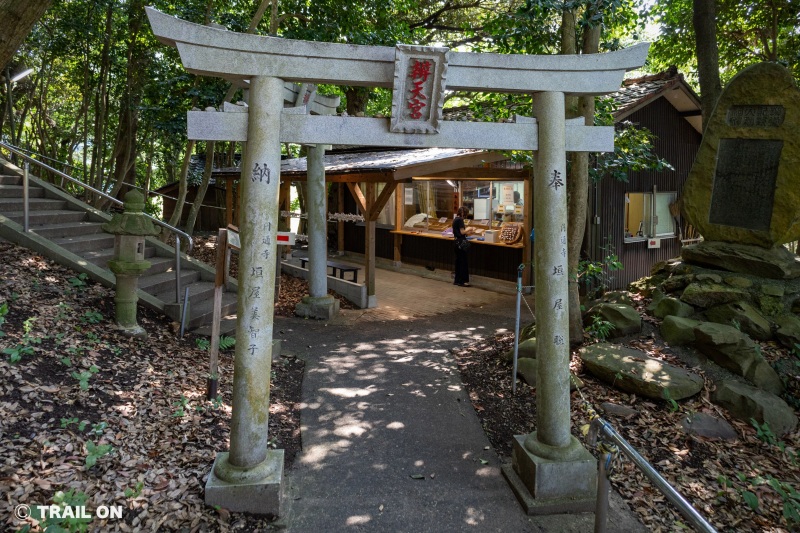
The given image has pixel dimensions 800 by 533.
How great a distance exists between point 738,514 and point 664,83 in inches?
400

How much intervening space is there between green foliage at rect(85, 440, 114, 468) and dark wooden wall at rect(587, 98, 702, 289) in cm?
997

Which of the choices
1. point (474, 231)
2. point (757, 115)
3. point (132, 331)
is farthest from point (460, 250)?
point (132, 331)

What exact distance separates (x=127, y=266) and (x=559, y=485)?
5155 millimetres

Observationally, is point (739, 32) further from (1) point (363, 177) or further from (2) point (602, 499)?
(2) point (602, 499)

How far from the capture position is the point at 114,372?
542 cm

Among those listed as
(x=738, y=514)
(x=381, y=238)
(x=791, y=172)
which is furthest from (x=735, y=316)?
(x=381, y=238)

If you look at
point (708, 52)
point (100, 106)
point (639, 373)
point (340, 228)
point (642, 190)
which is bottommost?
point (639, 373)

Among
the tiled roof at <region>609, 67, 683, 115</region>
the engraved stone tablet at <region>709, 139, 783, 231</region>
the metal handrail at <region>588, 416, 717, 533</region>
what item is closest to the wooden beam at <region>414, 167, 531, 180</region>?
the tiled roof at <region>609, 67, 683, 115</region>

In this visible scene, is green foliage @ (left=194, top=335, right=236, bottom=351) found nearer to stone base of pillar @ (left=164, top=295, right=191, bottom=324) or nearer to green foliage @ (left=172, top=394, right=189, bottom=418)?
stone base of pillar @ (left=164, top=295, right=191, bottom=324)

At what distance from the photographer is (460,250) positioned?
44.9ft

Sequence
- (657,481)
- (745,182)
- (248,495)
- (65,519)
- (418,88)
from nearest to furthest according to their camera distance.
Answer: (657,481) → (65,519) → (248,495) → (418,88) → (745,182)

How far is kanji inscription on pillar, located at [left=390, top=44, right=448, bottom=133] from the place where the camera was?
164 inches

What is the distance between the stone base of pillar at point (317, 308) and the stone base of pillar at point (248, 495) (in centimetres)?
636

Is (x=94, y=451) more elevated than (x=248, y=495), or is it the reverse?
(x=94, y=451)
